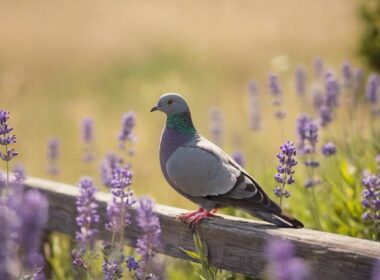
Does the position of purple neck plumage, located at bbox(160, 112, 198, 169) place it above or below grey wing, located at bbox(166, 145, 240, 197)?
above

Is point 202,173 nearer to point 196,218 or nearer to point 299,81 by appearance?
point 196,218

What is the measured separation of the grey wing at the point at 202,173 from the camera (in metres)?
2.97

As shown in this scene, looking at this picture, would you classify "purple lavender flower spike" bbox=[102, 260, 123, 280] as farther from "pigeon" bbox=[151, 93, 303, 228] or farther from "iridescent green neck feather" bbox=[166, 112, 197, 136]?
"iridescent green neck feather" bbox=[166, 112, 197, 136]

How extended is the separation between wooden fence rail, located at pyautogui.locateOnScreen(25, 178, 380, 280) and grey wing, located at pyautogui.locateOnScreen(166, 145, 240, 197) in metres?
0.13

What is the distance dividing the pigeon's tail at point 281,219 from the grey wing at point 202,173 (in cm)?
17

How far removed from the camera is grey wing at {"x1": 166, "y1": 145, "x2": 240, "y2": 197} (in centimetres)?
297

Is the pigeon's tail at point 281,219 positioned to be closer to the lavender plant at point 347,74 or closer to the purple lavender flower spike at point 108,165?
the purple lavender flower spike at point 108,165

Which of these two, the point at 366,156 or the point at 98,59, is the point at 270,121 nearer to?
the point at 366,156

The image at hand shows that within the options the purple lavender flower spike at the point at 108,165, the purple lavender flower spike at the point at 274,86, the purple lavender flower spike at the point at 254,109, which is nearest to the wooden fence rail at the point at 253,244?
the purple lavender flower spike at the point at 108,165

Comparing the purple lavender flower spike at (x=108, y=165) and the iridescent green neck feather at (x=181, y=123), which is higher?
the iridescent green neck feather at (x=181, y=123)

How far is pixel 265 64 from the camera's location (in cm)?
1509

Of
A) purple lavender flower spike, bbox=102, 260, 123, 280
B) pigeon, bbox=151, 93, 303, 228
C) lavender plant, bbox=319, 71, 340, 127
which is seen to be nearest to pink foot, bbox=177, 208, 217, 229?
pigeon, bbox=151, 93, 303, 228

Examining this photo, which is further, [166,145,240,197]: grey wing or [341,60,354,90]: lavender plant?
[341,60,354,90]: lavender plant

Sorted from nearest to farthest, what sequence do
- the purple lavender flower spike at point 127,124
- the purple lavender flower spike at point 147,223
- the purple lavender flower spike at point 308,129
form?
1. the purple lavender flower spike at point 147,223
2. the purple lavender flower spike at point 308,129
3. the purple lavender flower spike at point 127,124
